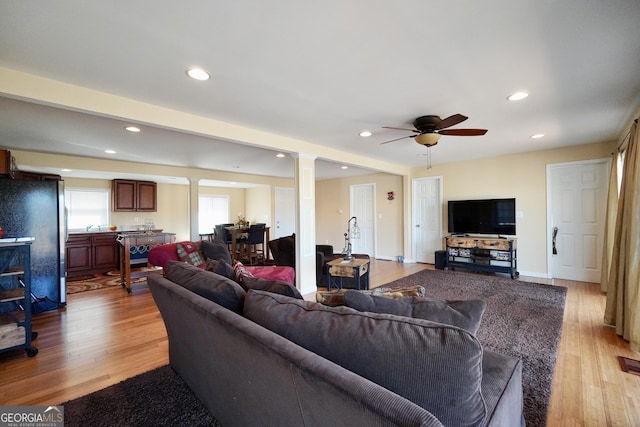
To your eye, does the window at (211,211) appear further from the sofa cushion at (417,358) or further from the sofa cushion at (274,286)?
the sofa cushion at (417,358)

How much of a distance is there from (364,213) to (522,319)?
4.85 metres

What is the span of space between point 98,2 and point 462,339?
2214 mm

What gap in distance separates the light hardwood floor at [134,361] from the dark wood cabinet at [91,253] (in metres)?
2.75

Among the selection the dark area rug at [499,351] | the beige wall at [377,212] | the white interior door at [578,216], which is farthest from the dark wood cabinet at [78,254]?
the white interior door at [578,216]

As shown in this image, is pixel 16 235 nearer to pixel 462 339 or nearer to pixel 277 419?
pixel 277 419

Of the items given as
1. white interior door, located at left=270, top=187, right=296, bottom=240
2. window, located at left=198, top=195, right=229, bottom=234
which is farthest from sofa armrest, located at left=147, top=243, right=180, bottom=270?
window, located at left=198, top=195, right=229, bottom=234

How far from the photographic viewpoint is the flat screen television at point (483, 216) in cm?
518

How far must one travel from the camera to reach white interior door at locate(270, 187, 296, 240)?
8.38 m

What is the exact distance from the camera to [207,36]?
1.72 metres

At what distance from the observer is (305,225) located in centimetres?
422

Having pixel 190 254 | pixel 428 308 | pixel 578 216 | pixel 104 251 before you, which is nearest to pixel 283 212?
pixel 104 251

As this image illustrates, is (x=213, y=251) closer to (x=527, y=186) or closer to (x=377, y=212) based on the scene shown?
(x=377, y=212)

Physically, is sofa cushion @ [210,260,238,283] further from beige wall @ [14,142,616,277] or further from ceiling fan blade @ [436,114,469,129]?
beige wall @ [14,142,616,277]

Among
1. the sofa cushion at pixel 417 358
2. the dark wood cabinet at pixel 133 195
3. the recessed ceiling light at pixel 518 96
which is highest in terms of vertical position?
the recessed ceiling light at pixel 518 96
